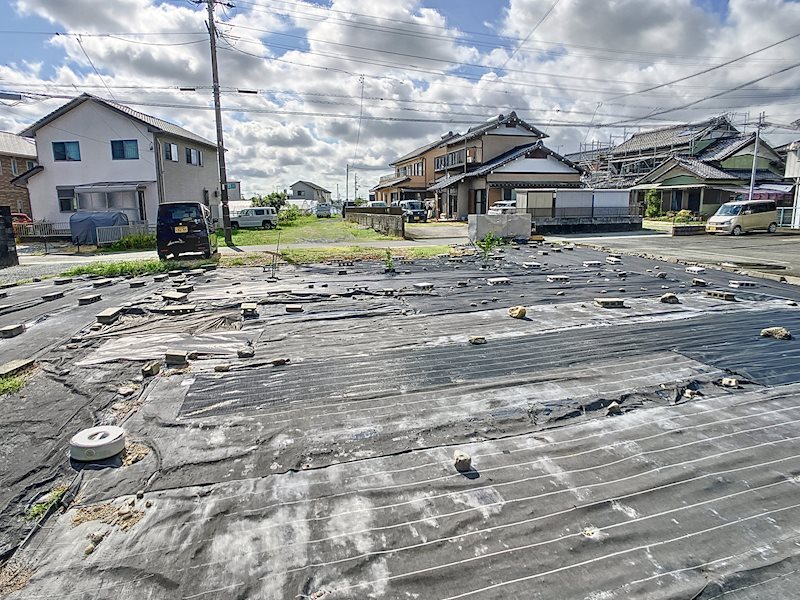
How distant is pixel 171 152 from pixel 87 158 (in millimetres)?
3895

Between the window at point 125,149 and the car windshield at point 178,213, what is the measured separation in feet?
42.6

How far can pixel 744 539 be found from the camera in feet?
7.30

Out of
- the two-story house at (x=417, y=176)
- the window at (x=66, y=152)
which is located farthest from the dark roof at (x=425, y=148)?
the window at (x=66, y=152)

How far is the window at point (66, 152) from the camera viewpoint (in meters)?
23.6

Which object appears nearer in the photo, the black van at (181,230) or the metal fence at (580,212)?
the black van at (181,230)

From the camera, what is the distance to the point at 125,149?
2356cm

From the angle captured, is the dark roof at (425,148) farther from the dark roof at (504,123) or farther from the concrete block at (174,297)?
the concrete block at (174,297)

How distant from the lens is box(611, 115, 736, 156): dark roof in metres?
38.6

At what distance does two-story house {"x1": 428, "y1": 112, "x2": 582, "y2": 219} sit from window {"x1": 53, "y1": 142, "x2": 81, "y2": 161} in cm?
2210

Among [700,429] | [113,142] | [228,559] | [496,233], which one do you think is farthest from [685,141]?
[228,559]

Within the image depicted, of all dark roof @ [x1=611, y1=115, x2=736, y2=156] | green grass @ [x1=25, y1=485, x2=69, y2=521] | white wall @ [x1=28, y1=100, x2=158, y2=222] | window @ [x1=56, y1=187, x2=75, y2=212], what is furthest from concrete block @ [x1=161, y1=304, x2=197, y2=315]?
dark roof @ [x1=611, y1=115, x2=736, y2=156]

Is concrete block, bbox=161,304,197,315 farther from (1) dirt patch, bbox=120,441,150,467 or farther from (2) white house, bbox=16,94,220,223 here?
(2) white house, bbox=16,94,220,223

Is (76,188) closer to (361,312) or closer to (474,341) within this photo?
(361,312)

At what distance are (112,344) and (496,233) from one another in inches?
550
